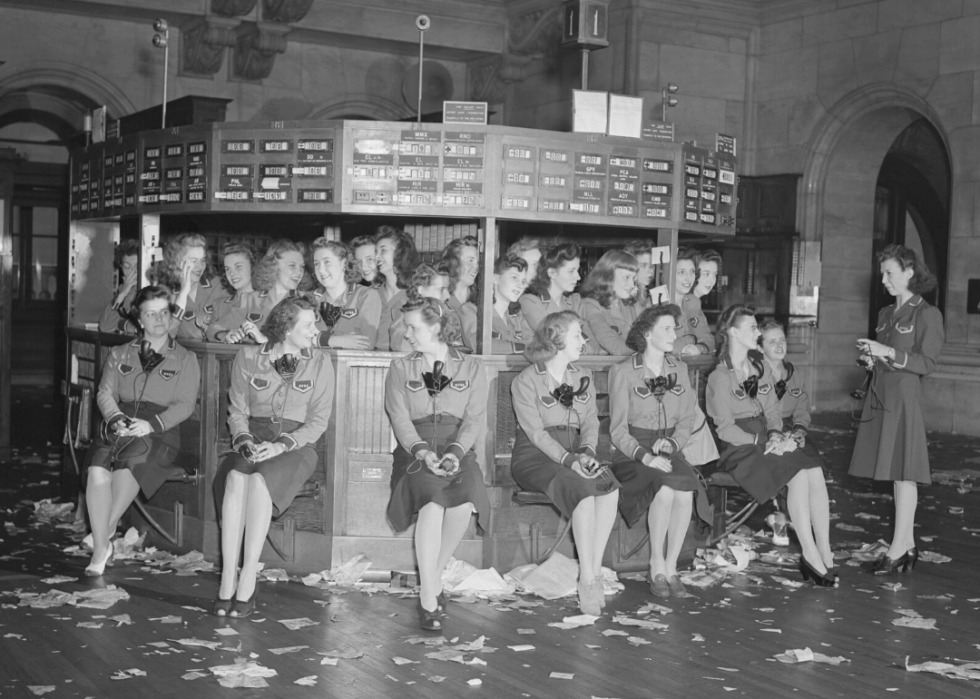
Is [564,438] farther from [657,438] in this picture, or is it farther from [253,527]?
[253,527]

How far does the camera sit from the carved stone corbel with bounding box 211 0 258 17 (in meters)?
12.8

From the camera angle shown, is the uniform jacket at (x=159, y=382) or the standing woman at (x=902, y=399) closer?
the uniform jacket at (x=159, y=382)

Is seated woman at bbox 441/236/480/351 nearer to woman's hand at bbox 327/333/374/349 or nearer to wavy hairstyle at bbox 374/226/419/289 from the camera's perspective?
wavy hairstyle at bbox 374/226/419/289

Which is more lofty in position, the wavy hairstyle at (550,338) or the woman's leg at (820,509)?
the wavy hairstyle at (550,338)

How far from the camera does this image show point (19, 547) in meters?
6.72

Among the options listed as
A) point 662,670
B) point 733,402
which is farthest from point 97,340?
point 662,670

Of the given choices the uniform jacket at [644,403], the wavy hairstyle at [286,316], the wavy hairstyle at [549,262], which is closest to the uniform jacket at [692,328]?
the wavy hairstyle at [549,262]

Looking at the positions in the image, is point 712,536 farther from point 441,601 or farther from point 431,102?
point 431,102

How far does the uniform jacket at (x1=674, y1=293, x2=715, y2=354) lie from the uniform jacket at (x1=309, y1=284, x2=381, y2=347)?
1.73m

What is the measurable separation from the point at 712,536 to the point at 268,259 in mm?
2853

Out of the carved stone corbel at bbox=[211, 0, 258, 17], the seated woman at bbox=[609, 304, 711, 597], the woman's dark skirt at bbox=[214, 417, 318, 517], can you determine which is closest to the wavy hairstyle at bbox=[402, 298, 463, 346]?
the woman's dark skirt at bbox=[214, 417, 318, 517]

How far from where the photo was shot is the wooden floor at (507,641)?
4.60 meters

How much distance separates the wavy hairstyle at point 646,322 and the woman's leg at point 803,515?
101cm

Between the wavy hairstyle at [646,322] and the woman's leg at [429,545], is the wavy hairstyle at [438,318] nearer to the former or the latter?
the woman's leg at [429,545]
